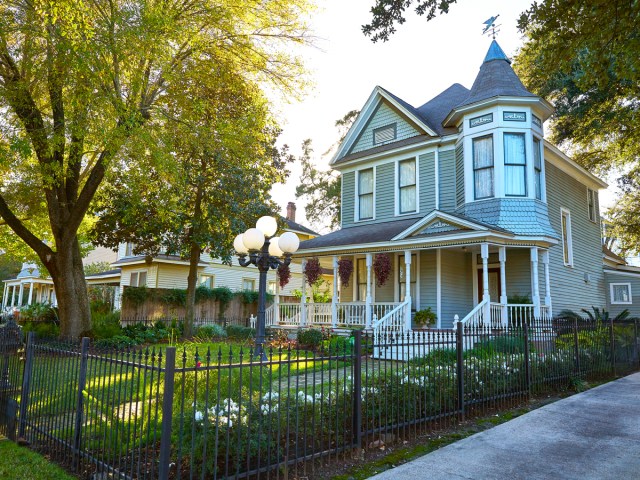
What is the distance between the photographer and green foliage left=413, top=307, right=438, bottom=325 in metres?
14.9

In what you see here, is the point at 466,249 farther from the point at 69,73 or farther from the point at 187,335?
the point at 69,73

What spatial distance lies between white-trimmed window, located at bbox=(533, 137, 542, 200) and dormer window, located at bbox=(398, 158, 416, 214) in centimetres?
427

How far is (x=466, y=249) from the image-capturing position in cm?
1634

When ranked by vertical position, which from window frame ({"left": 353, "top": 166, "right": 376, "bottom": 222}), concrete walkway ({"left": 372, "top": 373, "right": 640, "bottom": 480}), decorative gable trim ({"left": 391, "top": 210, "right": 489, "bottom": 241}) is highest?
window frame ({"left": 353, "top": 166, "right": 376, "bottom": 222})

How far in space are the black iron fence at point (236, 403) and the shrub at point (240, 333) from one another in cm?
1123

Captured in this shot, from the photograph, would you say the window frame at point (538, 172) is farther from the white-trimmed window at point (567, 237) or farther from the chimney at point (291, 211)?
the chimney at point (291, 211)

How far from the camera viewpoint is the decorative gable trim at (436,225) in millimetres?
13877

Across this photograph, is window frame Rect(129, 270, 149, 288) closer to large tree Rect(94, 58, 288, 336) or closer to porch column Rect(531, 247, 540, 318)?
large tree Rect(94, 58, 288, 336)

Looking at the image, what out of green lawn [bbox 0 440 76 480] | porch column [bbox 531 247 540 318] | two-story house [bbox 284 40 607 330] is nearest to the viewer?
green lawn [bbox 0 440 76 480]

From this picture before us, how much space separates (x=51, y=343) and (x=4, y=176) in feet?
43.5

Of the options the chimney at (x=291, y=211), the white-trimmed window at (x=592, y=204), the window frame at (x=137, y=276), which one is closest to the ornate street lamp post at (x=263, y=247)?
the white-trimmed window at (x=592, y=204)

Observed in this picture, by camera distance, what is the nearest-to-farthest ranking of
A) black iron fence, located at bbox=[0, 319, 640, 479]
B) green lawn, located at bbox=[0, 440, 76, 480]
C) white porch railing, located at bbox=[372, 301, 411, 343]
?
black iron fence, located at bbox=[0, 319, 640, 479]
green lawn, located at bbox=[0, 440, 76, 480]
white porch railing, located at bbox=[372, 301, 411, 343]

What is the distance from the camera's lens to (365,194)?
63.7ft

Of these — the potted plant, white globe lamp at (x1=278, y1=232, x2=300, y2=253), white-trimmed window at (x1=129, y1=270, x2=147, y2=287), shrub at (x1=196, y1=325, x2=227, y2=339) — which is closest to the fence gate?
white globe lamp at (x1=278, y1=232, x2=300, y2=253)
